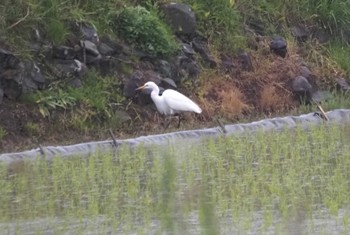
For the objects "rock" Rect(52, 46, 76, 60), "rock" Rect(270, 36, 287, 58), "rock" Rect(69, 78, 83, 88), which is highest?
"rock" Rect(270, 36, 287, 58)

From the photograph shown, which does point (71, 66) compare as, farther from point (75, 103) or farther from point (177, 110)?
point (177, 110)

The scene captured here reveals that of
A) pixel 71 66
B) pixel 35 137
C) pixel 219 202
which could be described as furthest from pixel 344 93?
pixel 219 202

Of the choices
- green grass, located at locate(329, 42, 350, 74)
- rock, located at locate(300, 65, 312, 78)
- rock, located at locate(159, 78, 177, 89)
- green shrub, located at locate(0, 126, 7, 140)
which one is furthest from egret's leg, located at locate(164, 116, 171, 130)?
green grass, located at locate(329, 42, 350, 74)

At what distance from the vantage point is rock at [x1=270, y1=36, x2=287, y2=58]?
15391 mm

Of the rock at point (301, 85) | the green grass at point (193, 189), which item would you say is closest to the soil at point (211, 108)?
the rock at point (301, 85)

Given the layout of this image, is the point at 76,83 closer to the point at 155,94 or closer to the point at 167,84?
Result: the point at 155,94

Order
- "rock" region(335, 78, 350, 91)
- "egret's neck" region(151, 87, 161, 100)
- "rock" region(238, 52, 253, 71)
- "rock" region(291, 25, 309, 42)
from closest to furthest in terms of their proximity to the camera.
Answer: "egret's neck" region(151, 87, 161, 100), "rock" region(238, 52, 253, 71), "rock" region(335, 78, 350, 91), "rock" region(291, 25, 309, 42)

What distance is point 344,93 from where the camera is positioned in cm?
1490

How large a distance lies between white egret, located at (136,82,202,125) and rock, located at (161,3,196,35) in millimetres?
1836

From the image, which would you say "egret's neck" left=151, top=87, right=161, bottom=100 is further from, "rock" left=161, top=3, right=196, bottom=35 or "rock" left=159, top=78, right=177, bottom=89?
"rock" left=161, top=3, right=196, bottom=35

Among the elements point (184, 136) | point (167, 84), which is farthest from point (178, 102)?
point (167, 84)

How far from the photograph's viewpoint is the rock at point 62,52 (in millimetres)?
12477

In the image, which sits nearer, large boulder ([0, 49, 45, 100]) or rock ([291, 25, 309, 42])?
large boulder ([0, 49, 45, 100])

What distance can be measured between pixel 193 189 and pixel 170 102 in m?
6.65
